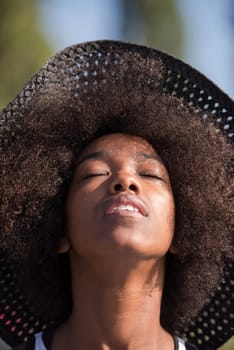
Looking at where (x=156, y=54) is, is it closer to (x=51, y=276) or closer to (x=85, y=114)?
(x=85, y=114)

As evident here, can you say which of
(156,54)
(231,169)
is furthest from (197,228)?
(156,54)

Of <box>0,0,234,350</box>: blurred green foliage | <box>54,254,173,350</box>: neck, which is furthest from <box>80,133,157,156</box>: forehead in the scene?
<box>0,0,234,350</box>: blurred green foliage

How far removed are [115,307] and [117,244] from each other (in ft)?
0.89

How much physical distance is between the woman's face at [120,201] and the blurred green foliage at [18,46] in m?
5.14

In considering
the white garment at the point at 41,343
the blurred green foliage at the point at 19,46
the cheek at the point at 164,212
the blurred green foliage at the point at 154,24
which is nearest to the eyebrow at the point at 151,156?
the cheek at the point at 164,212

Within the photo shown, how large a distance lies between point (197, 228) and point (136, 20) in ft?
32.0

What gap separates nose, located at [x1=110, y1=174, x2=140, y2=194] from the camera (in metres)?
2.34

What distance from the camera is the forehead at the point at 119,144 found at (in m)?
2.47

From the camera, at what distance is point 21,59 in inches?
310

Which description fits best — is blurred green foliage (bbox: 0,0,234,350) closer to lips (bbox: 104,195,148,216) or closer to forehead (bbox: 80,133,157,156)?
forehead (bbox: 80,133,157,156)

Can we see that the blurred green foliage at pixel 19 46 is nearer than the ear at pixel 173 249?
No

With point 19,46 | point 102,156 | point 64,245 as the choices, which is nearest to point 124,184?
point 102,156

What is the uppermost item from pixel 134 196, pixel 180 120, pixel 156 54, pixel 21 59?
pixel 21 59

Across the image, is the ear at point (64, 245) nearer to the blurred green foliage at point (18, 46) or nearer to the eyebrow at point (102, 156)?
the eyebrow at point (102, 156)
